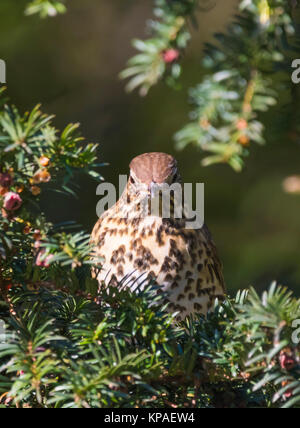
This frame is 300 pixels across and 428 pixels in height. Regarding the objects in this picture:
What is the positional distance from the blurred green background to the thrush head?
81cm

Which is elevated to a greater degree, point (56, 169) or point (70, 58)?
point (70, 58)

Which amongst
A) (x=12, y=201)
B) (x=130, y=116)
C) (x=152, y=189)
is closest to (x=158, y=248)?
(x=152, y=189)

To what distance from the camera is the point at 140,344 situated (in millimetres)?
1551

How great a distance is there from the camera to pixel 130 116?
4.04 meters

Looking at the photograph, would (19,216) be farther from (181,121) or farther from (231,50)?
(181,121)

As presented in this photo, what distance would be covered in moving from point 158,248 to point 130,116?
1560 millimetres

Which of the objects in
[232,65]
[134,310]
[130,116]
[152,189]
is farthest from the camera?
[130,116]

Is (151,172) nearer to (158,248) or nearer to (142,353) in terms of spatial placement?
(158,248)

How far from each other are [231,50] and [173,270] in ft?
3.63

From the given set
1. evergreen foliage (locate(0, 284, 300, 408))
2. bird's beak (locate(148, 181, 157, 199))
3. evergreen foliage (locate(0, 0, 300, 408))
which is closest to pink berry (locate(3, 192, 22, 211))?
evergreen foliage (locate(0, 0, 300, 408))

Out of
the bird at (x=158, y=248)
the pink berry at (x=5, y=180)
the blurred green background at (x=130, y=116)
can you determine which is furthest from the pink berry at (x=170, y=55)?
the blurred green background at (x=130, y=116)

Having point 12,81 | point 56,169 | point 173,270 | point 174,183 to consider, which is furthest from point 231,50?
point 12,81

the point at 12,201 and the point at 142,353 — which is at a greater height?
the point at 12,201

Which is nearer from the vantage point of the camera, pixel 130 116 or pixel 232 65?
pixel 232 65
